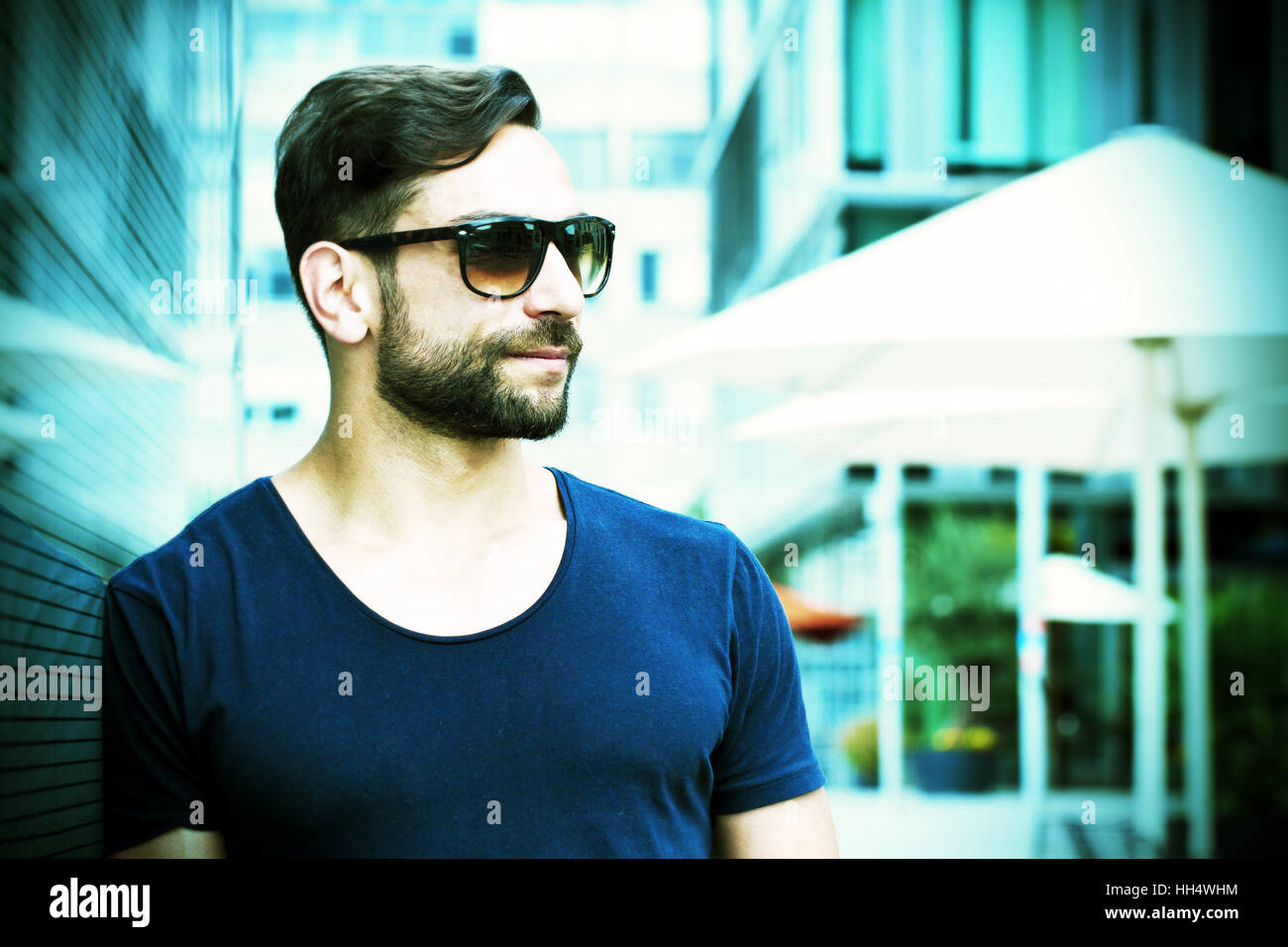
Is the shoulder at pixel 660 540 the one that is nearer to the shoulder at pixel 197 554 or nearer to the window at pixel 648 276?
the shoulder at pixel 197 554

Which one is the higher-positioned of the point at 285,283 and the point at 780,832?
the point at 285,283

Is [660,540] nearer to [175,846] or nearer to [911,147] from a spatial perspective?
[175,846]

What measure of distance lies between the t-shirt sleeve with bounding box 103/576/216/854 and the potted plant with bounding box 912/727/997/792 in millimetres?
8975

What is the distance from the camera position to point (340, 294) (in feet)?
5.52

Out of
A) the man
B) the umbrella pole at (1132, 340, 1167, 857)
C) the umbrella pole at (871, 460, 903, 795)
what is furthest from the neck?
the umbrella pole at (871, 460, 903, 795)

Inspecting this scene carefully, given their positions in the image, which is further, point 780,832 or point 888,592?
point 888,592

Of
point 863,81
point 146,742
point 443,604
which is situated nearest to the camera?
point 146,742

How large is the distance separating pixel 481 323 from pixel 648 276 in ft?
33.4

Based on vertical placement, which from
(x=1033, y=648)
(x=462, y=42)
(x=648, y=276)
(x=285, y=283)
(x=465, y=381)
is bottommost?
(x=1033, y=648)

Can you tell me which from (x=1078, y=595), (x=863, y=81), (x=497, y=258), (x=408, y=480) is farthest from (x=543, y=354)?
(x=863, y=81)

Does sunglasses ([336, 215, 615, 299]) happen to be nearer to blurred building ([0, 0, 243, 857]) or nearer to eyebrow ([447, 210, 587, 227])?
eyebrow ([447, 210, 587, 227])

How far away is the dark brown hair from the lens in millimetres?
1600

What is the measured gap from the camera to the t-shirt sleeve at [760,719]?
1.67 meters

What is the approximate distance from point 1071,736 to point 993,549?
2224 millimetres
